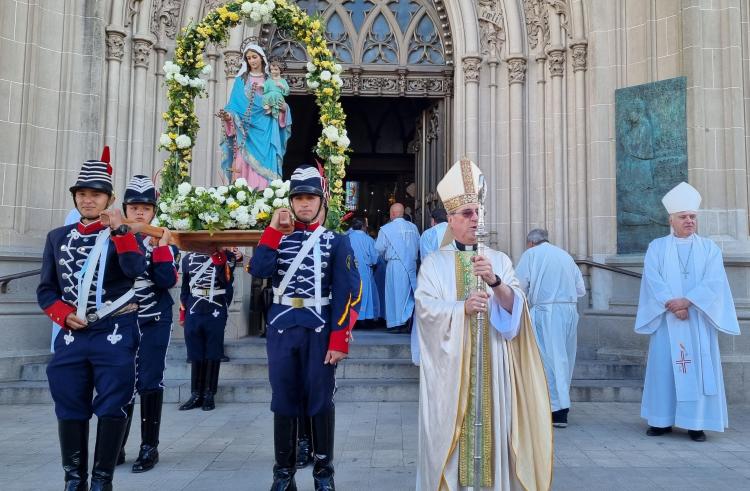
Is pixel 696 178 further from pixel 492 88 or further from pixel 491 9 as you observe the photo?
pixel 491 9

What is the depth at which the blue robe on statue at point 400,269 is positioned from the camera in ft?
32.6

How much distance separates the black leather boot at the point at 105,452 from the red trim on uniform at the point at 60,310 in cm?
63

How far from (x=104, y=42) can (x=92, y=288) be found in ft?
23.7

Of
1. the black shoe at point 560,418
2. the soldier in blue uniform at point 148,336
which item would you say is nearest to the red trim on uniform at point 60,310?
the soldier in blue uniform at point 148,336

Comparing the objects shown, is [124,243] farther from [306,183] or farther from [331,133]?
[331,133]

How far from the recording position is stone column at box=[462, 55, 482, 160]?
10570 mm

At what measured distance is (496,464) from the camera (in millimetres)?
3592

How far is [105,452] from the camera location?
385cm

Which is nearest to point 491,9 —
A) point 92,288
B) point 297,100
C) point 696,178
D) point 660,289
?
point 696,178

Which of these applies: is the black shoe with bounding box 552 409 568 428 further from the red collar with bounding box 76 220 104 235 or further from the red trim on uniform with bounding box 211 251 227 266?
the red collar with bounding box 76 220 104 235

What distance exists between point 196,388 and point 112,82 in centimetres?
523

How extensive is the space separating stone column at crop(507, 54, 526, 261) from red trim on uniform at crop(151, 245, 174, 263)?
675 cm

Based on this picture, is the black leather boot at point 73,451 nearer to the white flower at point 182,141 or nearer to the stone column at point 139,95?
the white flower at point 182,141

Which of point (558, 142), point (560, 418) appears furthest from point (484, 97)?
point (560, 418)
